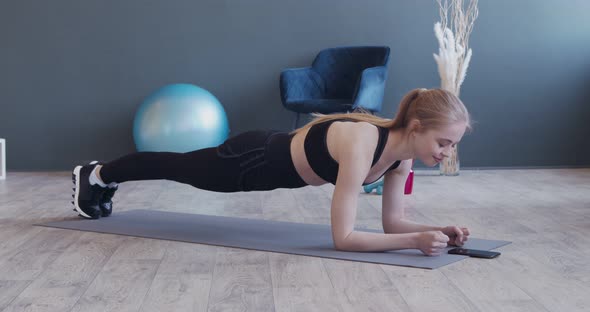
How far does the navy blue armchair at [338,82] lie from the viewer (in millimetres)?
4621

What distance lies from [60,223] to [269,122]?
101 inches

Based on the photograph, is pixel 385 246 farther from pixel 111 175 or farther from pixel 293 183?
pixel 111 175

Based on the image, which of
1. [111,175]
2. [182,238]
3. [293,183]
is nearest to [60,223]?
[111,175]

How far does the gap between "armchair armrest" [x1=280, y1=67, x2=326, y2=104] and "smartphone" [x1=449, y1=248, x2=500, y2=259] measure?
2.64 m

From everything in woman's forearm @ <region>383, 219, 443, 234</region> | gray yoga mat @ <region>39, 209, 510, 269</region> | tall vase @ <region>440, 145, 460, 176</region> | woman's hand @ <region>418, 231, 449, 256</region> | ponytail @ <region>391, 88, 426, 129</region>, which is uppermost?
ponytail @ <region>391, 88, 426, 129</region>

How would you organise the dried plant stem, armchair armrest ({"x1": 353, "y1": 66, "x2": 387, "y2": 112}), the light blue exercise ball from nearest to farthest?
the light blue exercise ball < armchair armrest ({"x1": 353, "y1": 66, "x2": 387, "y2": 112}) < the dried plant stem

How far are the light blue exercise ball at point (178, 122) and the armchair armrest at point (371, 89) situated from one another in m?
0.90

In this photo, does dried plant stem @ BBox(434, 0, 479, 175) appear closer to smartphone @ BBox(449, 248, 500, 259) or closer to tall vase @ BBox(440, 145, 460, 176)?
tall vase @ BBox(440, 145, 460, 176)

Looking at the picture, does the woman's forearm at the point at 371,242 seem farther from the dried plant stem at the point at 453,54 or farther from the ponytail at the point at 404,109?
the dried plant stem at the point at 453,54

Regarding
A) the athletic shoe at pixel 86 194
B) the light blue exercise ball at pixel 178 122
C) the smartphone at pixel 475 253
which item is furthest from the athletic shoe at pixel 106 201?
the light blue exercise ball at pixel 178 122

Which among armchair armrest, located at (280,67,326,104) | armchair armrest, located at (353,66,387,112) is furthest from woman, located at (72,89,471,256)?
armchair armrest, located at (280,67,326,104)

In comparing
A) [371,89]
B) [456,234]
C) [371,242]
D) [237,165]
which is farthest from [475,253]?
[371,89]

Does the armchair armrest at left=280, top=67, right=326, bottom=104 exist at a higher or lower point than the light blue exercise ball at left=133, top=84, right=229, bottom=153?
higher

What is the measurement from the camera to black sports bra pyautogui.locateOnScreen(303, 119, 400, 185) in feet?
7.29
